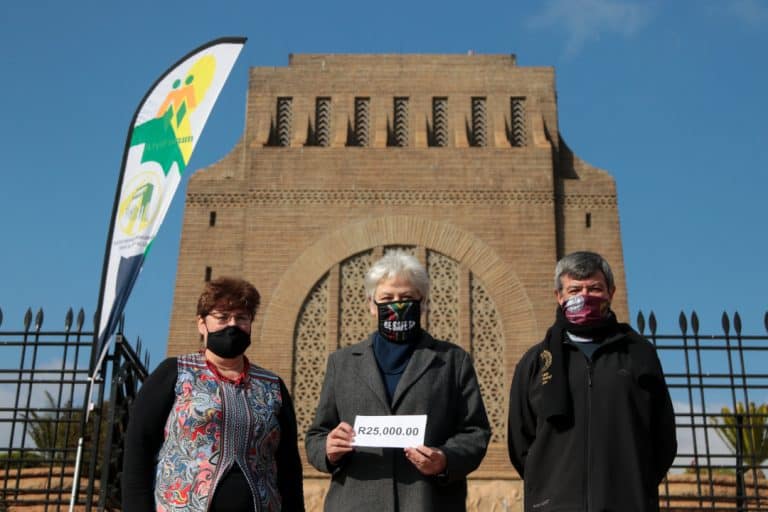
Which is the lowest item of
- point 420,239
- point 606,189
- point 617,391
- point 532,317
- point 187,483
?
point 187,483

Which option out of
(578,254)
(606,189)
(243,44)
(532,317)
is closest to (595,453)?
(578,254)

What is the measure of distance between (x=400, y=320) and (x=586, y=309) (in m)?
0.73

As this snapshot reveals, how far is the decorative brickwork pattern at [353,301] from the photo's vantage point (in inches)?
576

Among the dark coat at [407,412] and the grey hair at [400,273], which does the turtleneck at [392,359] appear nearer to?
the dark coat at [407,412]

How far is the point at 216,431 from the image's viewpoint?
325 centimetres

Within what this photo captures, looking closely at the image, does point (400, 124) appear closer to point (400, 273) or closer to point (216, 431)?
point (400, 273)

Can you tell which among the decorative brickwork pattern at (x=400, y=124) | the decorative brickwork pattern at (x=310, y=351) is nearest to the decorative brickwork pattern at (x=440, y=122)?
the decorative brickwork pattern at (x=400, y=124)

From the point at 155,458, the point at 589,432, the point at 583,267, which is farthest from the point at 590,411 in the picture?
the point at 155,458

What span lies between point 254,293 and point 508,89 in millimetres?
13598

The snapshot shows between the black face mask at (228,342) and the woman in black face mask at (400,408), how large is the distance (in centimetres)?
46

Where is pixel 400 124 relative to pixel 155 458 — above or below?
above

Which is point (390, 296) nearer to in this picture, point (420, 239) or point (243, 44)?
point (243, 44)

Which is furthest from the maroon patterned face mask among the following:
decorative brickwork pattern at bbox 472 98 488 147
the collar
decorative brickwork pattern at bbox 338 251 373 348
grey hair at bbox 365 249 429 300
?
decorative brickwork pattern at bbox 472 98 488 147

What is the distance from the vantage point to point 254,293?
3.51m
